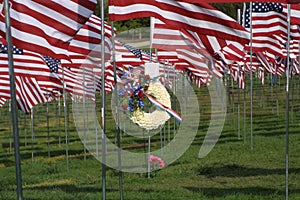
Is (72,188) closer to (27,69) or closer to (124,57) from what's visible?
(27,69)

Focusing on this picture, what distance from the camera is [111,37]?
1310cm

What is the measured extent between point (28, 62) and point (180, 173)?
6096 mm

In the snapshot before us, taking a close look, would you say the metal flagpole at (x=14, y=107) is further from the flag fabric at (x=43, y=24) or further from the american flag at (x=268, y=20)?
the american flag at (x=268, y=20)

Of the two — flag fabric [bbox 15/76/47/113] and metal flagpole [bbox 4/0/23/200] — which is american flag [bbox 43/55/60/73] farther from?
metal flagpole [bbox 4/0/23/200]

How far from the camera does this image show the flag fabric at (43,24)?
1017 cm

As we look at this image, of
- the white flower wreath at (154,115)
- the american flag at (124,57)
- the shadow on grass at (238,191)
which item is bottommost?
the shadow on grass at (238,191)

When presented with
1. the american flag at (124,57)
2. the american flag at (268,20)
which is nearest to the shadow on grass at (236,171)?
the american flag at (268,20)

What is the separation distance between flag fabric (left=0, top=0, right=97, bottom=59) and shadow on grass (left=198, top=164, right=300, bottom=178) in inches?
319

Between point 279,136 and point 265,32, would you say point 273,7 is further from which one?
point 279,136

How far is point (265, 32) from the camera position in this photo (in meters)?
22.2

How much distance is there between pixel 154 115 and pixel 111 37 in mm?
2785

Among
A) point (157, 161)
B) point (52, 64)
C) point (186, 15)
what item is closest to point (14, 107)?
point (186, 15)

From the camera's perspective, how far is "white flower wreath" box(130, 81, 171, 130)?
15.2 meters

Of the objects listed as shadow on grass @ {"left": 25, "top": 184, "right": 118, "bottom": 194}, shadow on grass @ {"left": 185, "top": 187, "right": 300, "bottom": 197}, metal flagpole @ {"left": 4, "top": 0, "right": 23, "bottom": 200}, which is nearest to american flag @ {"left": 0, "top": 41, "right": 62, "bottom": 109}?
shadow on grass @ {"left": 25, "top": 184, "right": 118, "bottom": 194}
